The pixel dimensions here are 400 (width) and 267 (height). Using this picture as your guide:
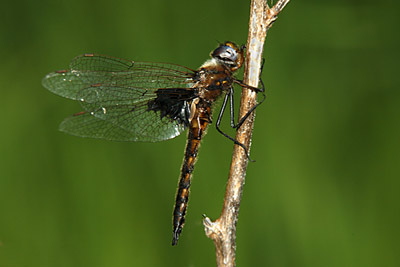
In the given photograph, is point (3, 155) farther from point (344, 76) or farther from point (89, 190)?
point (344, 76)

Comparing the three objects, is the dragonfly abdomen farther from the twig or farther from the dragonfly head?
the twig

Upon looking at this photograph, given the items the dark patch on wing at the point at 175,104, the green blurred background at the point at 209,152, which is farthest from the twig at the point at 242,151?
the green blurred background at the point at 209,152

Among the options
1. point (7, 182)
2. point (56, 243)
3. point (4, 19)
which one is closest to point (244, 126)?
point (56, 243)

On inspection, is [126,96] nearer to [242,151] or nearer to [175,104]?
[175,104]

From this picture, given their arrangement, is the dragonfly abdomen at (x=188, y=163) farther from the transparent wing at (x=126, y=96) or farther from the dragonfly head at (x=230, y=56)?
the dragonfly head at (x=230, y=56)

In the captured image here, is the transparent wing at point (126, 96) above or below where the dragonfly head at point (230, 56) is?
below

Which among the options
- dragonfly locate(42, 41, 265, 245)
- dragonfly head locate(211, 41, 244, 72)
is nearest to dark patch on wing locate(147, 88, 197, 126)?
dragonfly locate(42, 41, 265, 245)
